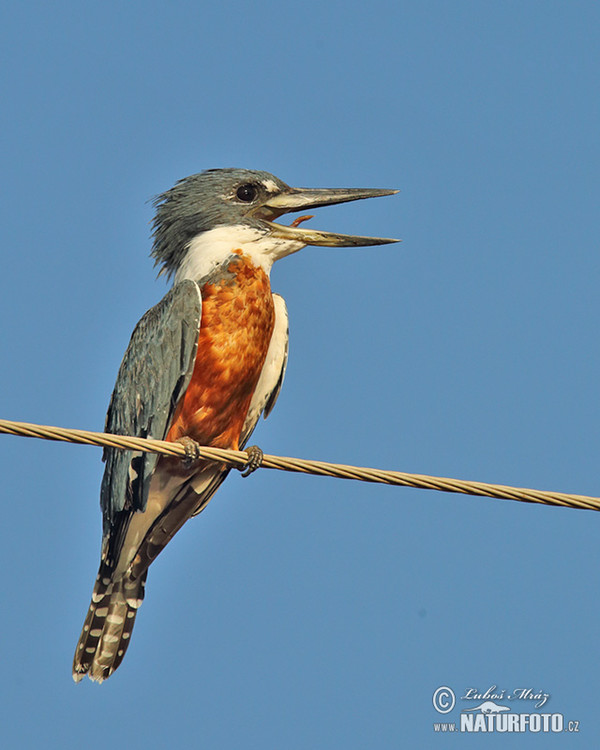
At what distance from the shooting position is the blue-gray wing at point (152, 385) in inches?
221

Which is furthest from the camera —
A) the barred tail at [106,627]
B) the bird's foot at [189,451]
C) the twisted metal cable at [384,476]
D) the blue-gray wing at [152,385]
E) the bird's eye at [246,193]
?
the bird's eye at [246,193]

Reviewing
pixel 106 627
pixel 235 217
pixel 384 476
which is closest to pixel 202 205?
pixel 235 217

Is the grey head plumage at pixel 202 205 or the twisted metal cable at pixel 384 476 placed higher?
the grey head plumage at pixel 202 205

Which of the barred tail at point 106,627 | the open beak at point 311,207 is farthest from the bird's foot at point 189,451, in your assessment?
the open beak at point 311,207

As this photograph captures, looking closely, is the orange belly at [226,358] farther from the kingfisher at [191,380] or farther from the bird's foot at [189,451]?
the bird's foot at [189,451]

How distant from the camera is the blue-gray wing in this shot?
5.61m

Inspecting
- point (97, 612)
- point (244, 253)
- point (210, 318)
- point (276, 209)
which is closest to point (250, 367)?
point (210, 318)

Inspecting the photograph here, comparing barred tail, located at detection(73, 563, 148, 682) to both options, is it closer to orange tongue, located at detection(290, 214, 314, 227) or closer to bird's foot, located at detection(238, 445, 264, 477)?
bird's foot, located at detection(238, 445, 264, 477)

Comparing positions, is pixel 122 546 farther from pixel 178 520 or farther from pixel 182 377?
pixel 182 377

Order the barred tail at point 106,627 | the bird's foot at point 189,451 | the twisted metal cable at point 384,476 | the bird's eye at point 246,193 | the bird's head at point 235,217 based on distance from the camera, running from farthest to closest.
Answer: the bird's eye at point 246,193 → the bird's head at point 235,217 → the barred tail at point 106,627 → the bird's foot at point 189,451 → the twisted metal cable at point 384,476

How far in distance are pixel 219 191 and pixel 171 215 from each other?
354 millimetres

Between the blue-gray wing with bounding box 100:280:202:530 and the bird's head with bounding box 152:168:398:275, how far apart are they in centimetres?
56

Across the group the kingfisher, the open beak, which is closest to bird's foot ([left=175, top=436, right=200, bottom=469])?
the kingfisher

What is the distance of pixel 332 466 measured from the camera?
384 cm
